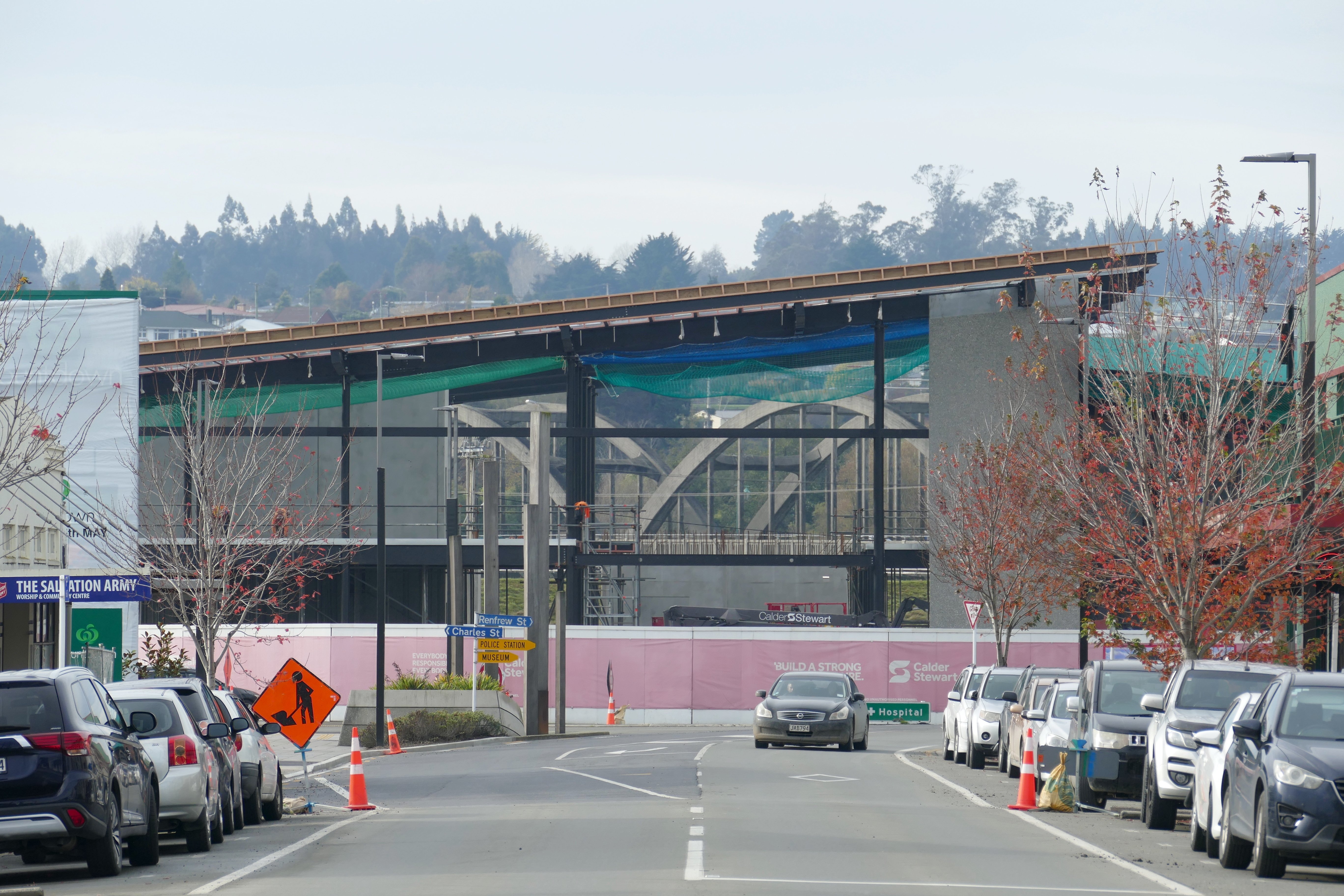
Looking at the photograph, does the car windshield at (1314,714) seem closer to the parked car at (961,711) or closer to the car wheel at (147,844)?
the car wheel at (147,844)

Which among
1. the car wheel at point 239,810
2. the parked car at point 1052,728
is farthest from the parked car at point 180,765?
the parked car at point 1052,728

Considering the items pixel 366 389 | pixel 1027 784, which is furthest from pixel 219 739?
pixel 366 389

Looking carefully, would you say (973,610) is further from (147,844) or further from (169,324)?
(169,324)

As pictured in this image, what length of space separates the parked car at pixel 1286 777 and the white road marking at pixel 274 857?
768 centimetres

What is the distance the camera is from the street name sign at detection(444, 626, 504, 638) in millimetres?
34062

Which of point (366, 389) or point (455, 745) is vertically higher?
point (366, 389)

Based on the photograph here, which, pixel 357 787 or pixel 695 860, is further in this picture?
pixel 357 787

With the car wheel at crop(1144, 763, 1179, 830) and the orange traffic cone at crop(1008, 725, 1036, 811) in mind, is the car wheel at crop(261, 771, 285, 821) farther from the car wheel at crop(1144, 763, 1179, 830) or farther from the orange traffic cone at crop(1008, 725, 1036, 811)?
the car wheel at crop(1144, 763, 1179, 830)

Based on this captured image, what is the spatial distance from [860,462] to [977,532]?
131ft

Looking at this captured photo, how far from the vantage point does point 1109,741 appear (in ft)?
62.4

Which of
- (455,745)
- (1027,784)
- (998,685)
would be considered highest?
(998,685)

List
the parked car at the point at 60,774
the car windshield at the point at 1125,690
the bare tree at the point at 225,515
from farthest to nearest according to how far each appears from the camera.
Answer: the bare tree at the point at 225,515 → the car windshield at the point at 1125,690 → the parked car at the point at 60,774

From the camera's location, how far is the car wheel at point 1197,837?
15000mm

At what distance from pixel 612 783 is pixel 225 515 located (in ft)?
34.7
